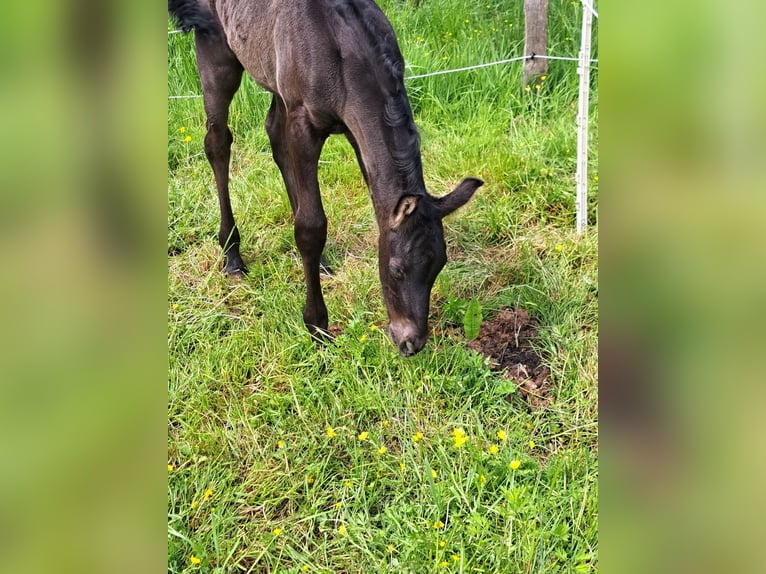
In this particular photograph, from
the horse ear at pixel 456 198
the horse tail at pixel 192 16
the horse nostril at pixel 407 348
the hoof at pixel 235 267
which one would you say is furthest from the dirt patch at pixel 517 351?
the horse tail at pixel 192 16

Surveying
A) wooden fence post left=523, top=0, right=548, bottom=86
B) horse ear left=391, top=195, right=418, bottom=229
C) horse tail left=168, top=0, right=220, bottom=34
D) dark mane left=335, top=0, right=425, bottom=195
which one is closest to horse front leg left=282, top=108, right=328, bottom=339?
dark mane left=335, top=0, right=425, bottom=195

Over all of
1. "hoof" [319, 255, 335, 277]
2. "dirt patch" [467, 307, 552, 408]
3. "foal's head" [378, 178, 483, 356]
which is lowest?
"dirt patch" [467, 307, 552, 408]

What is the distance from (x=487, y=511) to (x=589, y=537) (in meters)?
0.39

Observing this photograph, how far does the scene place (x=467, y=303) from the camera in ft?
12.4

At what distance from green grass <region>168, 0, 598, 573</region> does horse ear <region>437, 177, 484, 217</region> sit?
2.47ft

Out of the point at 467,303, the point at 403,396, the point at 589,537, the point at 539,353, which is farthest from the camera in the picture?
the point at 467,303

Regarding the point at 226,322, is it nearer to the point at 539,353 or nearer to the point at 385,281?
the point at 385,281

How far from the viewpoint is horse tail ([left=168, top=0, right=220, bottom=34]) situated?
4.08m

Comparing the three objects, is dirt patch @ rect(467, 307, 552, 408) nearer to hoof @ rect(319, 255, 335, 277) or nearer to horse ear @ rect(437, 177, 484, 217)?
horse ear @ rect(437, 177, 484, 217)

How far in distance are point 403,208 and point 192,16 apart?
2.25m

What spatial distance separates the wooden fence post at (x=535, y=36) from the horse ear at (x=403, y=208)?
3229 mm

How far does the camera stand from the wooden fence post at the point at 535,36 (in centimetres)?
536

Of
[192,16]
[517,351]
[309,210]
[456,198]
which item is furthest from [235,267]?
[517,351]
